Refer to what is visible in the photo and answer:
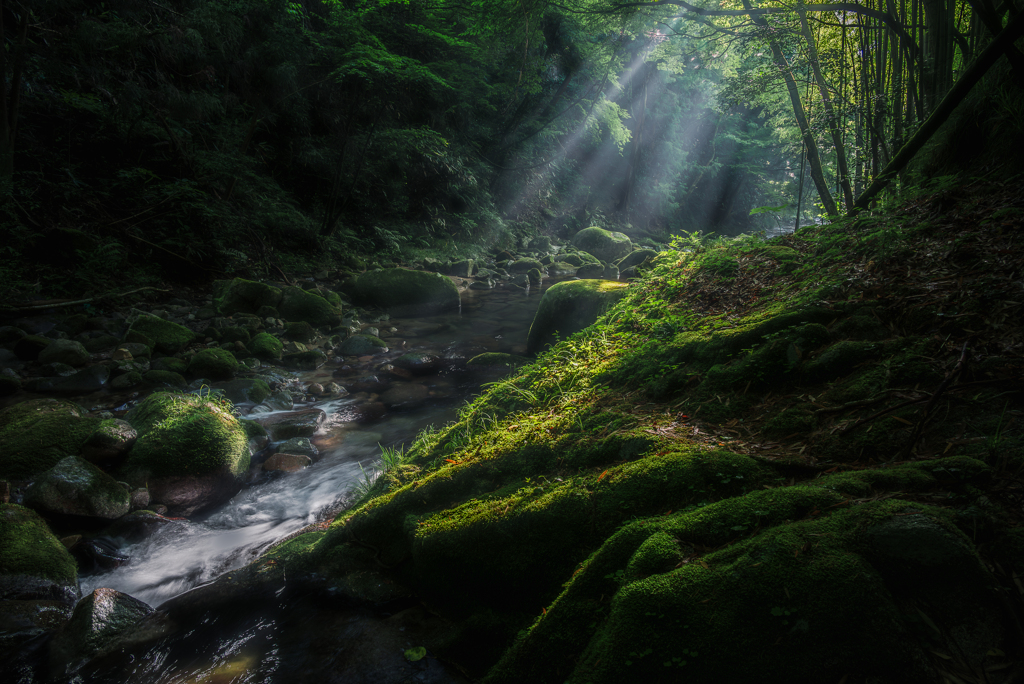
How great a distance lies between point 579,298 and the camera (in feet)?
25.7

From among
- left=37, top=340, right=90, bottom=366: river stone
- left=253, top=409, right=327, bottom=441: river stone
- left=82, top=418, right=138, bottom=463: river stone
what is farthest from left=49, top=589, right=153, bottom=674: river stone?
left=37, top=340, right=90, bottom=366: river stone

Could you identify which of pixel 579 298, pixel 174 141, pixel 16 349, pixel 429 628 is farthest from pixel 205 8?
pixel 429 628

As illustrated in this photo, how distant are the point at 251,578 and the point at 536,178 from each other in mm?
22759

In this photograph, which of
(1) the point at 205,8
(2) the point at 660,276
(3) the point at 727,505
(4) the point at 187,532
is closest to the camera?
(3) the point at 727,505

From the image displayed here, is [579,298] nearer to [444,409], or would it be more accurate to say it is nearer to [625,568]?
[444,409]

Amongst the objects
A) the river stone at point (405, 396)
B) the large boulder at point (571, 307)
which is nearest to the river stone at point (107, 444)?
the river stone at point (405, 396)

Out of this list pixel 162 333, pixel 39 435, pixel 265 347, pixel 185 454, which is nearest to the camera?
pixel 39 435

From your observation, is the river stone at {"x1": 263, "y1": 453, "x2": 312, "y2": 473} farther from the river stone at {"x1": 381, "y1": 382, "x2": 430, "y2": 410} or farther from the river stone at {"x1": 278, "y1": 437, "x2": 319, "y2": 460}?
the river stone at {"x1": 381, "y1": 382, "x2": 430, "y2": 410}

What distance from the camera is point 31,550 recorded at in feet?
11.4

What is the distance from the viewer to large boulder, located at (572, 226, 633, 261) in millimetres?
23891

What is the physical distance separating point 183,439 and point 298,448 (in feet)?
4.06

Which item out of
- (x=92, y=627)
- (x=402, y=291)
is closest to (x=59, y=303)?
(x=402, y=291)

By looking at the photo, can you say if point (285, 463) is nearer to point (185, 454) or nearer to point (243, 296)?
point (185, 454)

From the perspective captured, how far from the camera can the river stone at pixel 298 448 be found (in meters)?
5.93
